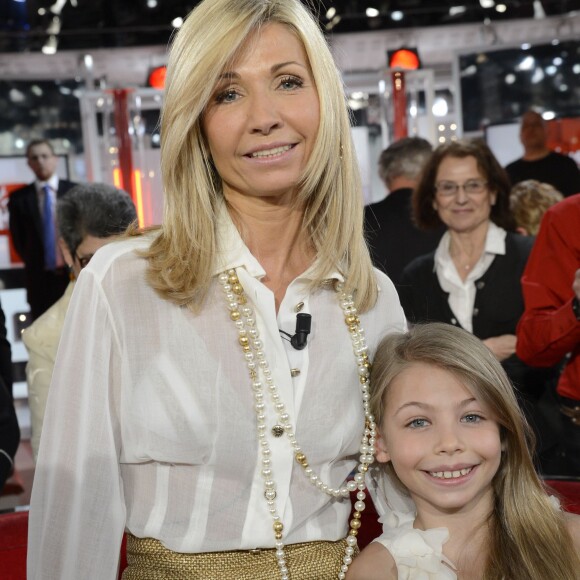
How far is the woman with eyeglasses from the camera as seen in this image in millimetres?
3674

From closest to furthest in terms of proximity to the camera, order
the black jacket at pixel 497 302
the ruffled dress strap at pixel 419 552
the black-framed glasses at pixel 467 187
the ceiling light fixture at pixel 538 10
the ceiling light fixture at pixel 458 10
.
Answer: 1. the ruffled dress strap at pixel 419 552
2. the black jacket at pixel 497 302
3. the black-framed glasses at pixel 467 187
4. the ceiling light fixture at pixel 538 10
5. the ceiling light fixture at pixel 458 10

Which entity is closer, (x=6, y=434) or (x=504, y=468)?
(x=504, y=468)

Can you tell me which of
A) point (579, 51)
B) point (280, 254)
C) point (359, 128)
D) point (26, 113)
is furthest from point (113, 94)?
point (280, 254)

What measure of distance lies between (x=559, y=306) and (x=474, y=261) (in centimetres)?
94

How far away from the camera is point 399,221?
14.7 ft

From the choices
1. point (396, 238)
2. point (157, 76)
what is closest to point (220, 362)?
point (396, 238)

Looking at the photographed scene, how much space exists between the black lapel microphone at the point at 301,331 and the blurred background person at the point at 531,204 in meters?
3.29

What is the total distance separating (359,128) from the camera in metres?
7.41

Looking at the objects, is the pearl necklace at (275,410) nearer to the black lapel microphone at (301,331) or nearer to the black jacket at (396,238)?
the black lapel microphone at (301,331)

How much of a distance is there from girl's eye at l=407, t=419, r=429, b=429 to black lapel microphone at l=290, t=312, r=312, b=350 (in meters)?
0.29

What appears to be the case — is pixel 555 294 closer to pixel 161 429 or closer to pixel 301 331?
pixel 301 331

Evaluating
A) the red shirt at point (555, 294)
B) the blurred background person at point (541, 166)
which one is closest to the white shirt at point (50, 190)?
the blurred background person at point (541, 166)

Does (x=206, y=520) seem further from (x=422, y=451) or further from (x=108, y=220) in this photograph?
(x=108, y=220)

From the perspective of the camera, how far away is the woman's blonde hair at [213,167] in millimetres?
1648
